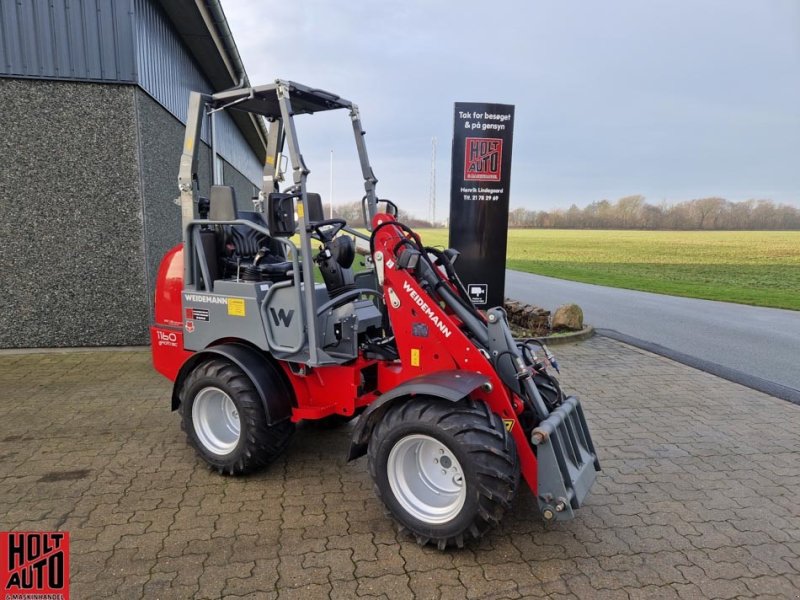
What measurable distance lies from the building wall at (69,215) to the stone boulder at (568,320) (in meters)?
6.50

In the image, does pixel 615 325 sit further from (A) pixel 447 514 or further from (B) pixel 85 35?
(B) pixel 85 35

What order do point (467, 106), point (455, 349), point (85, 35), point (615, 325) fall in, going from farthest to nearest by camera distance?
point (615, 325) < point (467, 106) < point (85, 35) < point (455, 349)

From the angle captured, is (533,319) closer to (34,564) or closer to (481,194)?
(481,194)

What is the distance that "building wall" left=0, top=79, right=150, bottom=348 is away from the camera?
23.0 ft

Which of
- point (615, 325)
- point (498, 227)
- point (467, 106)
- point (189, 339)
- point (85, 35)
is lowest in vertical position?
point (615, 325)

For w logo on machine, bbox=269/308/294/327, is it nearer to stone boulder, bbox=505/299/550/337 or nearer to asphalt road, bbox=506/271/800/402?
asphalt road, bbox=506/271/800/402

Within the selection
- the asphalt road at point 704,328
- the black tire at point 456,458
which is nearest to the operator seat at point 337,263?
the black tire at point 456,458

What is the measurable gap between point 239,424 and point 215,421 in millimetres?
243

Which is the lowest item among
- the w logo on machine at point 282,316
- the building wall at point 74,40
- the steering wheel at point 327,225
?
the w logo on machine at point 282,316

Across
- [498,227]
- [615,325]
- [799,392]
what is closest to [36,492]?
[498,227]

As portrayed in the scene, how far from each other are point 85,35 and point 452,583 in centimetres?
766

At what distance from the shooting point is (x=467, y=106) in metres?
8.08

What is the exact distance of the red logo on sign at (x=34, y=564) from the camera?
2.80 metres

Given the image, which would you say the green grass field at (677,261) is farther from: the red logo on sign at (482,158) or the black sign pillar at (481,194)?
the red logo on sign at (482,158)
